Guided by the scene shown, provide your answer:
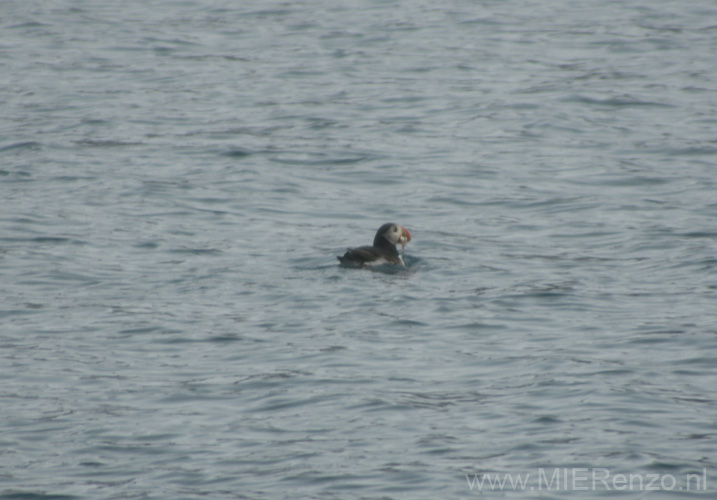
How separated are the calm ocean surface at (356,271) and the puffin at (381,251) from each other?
17 centimetres

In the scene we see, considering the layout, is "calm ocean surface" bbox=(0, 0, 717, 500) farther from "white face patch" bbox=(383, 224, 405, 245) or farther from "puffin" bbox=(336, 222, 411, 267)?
"white face patch" bbox=(383, 224, 405, 245)

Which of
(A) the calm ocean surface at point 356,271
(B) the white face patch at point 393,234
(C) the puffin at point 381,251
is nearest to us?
(A) the calm ocean surface at point 356,271

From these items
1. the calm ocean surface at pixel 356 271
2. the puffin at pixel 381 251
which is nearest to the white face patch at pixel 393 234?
the puffin at pixel 381 251

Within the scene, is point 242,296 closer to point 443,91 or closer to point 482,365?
point 482,365

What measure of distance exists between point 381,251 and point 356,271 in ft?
1.06

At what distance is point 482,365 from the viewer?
9484 millimetres

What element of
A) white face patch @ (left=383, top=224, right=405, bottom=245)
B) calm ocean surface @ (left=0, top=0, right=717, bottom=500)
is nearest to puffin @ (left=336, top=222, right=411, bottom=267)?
white face patch @ (left=383, top=224, right=405, bottom=245)

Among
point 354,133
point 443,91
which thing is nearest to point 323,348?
point 354,133

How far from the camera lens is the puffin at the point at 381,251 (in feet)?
39.6

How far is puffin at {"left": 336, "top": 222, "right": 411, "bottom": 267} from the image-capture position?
12.1 metres

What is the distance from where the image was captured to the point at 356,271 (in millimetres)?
12266

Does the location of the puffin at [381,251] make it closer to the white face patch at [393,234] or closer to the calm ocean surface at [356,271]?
the white face patch at [393,234]

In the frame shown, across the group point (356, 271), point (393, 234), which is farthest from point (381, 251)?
point (393, 234)

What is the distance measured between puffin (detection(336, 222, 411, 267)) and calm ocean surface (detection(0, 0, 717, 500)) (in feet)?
0.56
